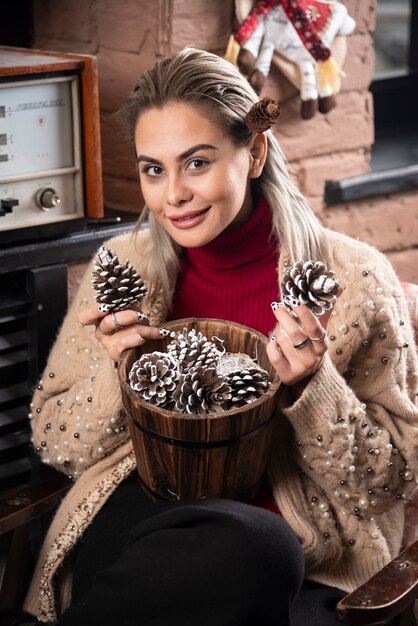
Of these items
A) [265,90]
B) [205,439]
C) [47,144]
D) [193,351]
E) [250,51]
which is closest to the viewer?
[205,439]

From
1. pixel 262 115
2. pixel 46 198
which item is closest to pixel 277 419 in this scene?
pixel 262 115

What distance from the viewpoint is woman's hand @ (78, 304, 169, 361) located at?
136 centimetres

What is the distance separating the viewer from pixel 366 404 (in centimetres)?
150

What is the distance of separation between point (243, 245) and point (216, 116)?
0.73 ft

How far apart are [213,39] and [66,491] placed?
0.85 m

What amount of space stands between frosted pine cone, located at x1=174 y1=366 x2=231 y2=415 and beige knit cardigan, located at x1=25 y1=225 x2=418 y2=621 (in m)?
0.14

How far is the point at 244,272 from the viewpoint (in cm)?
156

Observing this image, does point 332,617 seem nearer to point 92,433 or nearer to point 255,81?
point 92,433

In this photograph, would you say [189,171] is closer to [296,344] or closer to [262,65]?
[296,344]

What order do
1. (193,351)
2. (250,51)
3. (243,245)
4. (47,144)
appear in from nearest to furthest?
1. (193,351)
2. (243,245)
3. (47,144)
4. (250,51)

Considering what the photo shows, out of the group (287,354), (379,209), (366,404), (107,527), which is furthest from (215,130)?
(379,209)

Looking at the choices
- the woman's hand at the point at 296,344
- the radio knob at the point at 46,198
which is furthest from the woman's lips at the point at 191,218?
the radio knob at the point at 46,198

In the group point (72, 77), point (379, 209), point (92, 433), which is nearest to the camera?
point (92, 433)

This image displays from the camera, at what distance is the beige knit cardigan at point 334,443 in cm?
140
